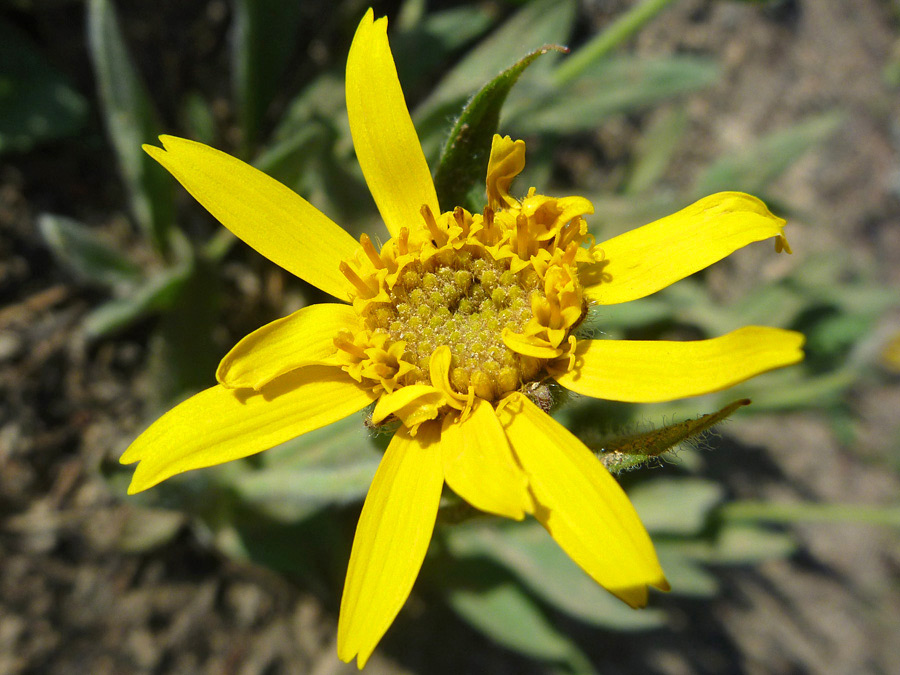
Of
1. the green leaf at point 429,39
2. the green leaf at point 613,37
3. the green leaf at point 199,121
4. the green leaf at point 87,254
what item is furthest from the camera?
the green leaf at point 429,39

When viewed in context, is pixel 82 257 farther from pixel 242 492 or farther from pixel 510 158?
pixel 510 158

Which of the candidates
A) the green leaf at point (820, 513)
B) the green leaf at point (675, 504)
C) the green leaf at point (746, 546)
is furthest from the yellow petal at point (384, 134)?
the green leaf at point (746, 546)

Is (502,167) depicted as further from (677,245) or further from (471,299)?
(677,245)

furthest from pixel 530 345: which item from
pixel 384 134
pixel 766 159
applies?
pixel 766 159

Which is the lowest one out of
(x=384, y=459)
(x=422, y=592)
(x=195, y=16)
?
(x=422, y=592)

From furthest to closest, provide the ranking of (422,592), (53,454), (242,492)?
1. (422,592)
2. (53,454)
3. (242,492)

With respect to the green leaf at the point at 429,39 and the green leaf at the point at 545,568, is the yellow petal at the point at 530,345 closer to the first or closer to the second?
the green leaf at the point at 545,568

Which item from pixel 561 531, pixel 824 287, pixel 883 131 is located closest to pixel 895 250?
pixel 883 131
